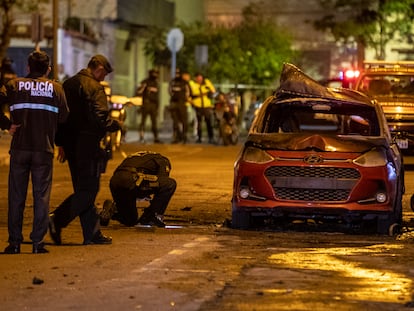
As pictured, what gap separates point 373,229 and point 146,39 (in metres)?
31.0

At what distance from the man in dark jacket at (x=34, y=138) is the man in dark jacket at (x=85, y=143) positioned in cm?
48

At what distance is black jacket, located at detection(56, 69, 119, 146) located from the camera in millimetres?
11070

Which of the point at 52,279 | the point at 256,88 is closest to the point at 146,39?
the point at 256,88

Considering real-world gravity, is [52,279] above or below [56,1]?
below

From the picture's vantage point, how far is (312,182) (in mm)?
12289

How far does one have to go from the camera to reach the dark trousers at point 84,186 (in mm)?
11070

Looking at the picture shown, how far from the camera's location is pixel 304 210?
12.4 m

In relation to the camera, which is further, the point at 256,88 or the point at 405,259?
the point at 256,88

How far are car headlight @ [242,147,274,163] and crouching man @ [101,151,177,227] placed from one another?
0.91 m

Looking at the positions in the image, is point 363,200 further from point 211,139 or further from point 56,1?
point 211,139

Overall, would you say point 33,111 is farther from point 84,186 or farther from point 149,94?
point 149,94

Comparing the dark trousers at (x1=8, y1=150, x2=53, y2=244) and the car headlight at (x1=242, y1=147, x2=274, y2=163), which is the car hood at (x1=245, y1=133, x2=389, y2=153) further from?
the dark trousers at (x1=8, y1=150, x2=53, y2=244)

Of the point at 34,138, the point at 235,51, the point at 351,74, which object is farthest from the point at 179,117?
the point at 34,138

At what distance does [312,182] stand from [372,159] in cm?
67
